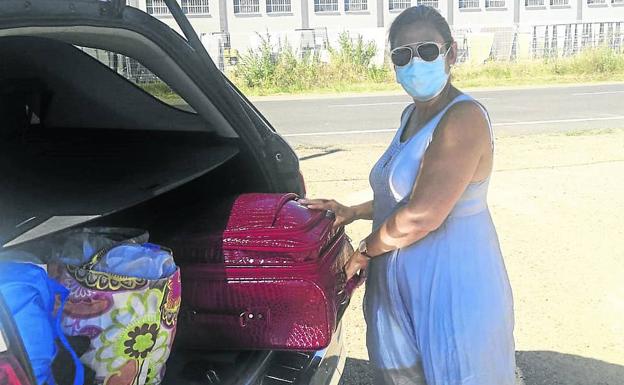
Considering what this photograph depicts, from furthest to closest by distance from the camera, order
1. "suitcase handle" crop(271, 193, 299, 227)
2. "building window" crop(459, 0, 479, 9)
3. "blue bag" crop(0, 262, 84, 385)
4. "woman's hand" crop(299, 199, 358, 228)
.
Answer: "building window" crop(459, 0, 479, 9), "woman's hand" crop(299, 199, 358, 228), "suitcase handle" crop(271, 193, 299, 227), "blue bag" crop(0, 262, 84, 385)

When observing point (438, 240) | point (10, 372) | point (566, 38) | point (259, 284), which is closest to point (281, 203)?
point (259, 284)

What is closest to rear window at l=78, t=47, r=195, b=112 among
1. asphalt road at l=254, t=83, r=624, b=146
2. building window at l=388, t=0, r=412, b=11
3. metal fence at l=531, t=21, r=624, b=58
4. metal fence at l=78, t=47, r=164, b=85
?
metal fence at l=78, t=47, r=164, b=85

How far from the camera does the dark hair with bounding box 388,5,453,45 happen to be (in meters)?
2.35

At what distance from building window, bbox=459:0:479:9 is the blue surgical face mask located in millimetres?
43067

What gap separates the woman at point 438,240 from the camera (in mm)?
2213

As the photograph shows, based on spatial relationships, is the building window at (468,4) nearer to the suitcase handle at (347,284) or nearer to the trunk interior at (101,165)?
the trunk interior at (101,165)

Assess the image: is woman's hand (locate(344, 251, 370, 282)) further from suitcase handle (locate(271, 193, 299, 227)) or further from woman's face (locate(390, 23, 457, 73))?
woman's face (locate(390, 23, 457, 73))

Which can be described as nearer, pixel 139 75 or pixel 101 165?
pixel 139 75

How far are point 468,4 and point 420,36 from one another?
4357cm

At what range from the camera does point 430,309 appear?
230cm

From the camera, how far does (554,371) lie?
3.67 m

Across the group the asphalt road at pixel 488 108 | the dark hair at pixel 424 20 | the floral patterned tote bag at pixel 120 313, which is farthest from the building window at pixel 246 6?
the floral patterned tote bag at pixel 120 313

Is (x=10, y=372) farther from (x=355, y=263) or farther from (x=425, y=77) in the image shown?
(x=425, y=77)

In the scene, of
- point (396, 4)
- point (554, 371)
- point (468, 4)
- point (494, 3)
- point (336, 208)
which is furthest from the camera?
point (494, 3)
